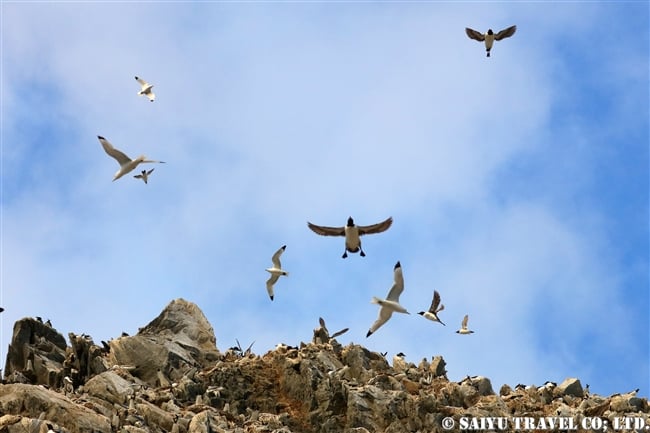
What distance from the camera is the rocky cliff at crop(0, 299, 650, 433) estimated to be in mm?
53500

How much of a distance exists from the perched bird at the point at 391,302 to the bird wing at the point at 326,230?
2739mm

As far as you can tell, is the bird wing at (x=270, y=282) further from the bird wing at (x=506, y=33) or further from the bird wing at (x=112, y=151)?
the bird wing at (x=506, y=33)

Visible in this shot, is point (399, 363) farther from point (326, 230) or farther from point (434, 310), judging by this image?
point (326, 230)

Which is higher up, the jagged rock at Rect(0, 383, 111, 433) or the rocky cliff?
the rocky cliff

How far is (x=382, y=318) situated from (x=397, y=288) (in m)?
1.42

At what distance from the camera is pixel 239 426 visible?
56500 millimetres

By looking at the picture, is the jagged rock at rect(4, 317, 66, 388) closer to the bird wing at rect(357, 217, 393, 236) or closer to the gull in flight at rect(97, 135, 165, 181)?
the gull in flight at rect(97, 135, 165, 181)

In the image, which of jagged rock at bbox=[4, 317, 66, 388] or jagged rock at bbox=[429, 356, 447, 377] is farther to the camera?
jagged rock at bbox=[429, 356, 447, 377]

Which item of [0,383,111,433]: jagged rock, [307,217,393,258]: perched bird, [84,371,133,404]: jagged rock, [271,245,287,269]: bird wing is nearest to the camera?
[0,383,111,433]: jagged rock

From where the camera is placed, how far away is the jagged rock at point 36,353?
63.6m

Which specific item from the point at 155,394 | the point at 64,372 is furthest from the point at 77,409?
the point at 64,372

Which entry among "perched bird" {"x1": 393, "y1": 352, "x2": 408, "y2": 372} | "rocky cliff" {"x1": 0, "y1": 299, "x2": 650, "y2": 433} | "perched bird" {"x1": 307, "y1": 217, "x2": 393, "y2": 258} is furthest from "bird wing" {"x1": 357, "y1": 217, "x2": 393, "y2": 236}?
"perched bird" {"x1": 393, "y1": 352, "x2": 408, "y2": 372}

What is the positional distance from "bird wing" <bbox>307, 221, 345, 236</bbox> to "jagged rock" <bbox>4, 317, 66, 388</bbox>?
1724 cm

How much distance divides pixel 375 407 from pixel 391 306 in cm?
779
